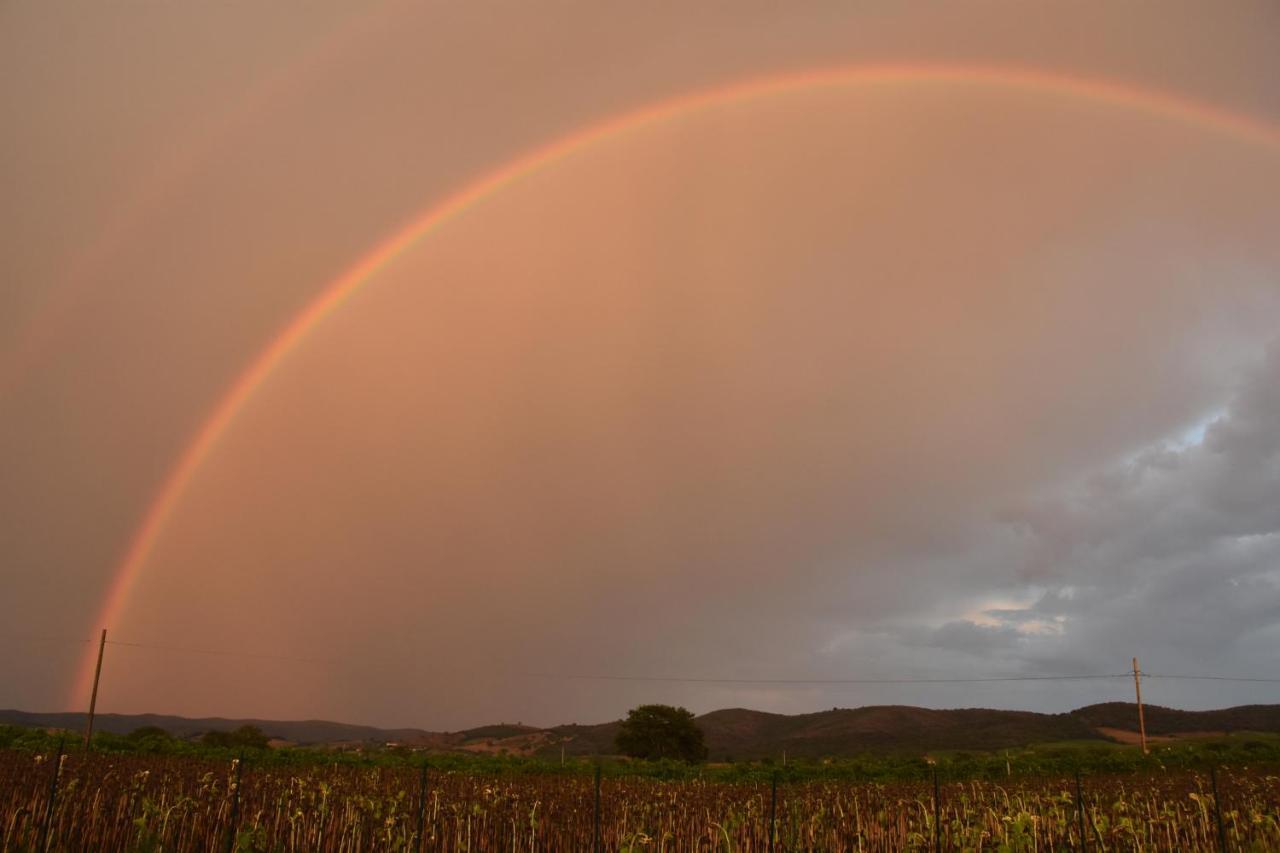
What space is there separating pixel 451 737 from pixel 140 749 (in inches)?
3734

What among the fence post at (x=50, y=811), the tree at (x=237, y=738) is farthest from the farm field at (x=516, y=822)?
the tree at (x=237, y=738)

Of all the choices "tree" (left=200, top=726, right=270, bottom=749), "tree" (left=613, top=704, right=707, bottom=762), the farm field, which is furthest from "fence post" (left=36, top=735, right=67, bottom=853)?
"tree" (left=613, top=704, right=707, bottom=762)

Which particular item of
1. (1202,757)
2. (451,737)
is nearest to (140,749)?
(1202,757)

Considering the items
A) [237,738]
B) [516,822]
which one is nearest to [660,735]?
[237,738]

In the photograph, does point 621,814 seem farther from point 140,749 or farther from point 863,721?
point 863,721

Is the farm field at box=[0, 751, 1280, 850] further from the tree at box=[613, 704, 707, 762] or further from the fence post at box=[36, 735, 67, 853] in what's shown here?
the tree at box=[613, 704, 707, 762]

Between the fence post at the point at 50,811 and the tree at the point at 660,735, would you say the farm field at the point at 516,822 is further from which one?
the tree at the point at 660,735

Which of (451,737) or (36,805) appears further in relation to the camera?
(451,737)

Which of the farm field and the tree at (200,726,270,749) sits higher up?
the farm field

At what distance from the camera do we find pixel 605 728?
490 feet

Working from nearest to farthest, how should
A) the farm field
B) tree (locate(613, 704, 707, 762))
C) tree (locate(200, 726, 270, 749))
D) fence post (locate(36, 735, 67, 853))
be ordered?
fence post (locate(36, 735, 67, 853))
the farm field
tree (locate(200, 726, 270, 749))
tree (locate(613, 704, 707, 762))

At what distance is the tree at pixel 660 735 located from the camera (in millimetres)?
67750

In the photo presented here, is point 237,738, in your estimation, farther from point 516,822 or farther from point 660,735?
point 516,822

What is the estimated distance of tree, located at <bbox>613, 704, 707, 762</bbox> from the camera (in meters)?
67.8
